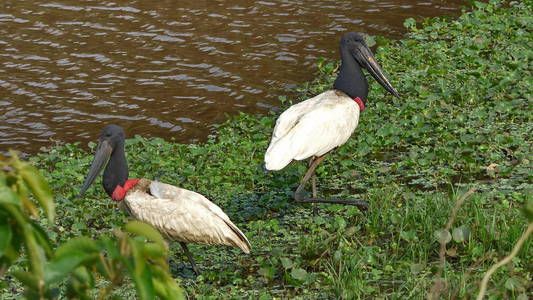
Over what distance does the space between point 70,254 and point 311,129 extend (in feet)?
17.8

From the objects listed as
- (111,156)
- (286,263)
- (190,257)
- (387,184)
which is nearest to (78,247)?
(286,263)

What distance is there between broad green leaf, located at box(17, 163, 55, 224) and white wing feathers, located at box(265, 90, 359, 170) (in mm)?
4798

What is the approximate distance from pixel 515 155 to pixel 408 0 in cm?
614

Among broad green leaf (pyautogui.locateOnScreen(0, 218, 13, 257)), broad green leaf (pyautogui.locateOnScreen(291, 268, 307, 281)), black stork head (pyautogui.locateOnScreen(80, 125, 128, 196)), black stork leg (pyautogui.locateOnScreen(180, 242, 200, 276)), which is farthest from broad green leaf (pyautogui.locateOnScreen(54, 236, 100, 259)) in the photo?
black stork head (pyautogui.locateOnScreen(80, 125, 128, 196))

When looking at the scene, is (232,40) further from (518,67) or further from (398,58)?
(518,67)

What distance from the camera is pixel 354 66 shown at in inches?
328

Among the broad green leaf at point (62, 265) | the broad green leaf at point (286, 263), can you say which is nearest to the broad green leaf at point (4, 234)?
the broad green leaf at point (62, 265)

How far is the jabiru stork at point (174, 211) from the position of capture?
6.27m

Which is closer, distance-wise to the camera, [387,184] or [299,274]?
[299,274]

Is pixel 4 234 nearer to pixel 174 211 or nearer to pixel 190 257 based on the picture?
pixel 174 211

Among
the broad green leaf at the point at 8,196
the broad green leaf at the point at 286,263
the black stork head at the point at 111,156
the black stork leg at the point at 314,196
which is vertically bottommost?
the black stork leg at the point at 314,196

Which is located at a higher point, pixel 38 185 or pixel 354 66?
pixel 38 185

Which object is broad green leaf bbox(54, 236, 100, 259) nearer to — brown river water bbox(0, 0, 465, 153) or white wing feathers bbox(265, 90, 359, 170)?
white wing feathers bbox(265, 90, 359, 170)

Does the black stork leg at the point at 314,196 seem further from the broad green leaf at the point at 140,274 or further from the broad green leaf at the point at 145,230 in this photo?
the broad green leaf at the point at 140,274
